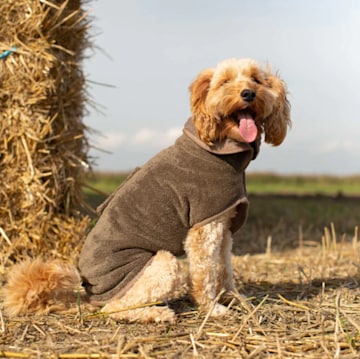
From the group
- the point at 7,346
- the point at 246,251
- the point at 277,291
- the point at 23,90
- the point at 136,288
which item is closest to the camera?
the point at 7,346

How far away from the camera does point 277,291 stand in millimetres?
5445

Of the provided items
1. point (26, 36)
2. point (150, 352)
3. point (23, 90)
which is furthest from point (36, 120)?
point (150, 352)

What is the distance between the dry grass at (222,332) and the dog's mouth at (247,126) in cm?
116

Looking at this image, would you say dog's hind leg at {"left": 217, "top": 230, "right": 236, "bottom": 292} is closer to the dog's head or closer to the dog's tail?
the dog's head

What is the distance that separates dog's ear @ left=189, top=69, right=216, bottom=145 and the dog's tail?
1488 millimetres

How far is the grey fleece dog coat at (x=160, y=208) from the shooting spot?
14.7 feet

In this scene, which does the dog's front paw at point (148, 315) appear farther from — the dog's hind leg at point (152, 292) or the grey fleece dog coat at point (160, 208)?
the grey fleece dog coat at point (160, 208)

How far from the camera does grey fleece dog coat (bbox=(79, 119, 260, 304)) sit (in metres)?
4.47

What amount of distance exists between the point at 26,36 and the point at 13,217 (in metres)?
1.96

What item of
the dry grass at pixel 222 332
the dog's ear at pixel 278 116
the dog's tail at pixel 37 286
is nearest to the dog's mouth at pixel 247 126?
the dog's ear at pixel 278 116

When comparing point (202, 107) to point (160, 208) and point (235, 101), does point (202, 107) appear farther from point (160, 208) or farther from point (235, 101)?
point (160, 208)

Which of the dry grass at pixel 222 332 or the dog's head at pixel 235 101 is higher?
the dog's head at pixel 235 101

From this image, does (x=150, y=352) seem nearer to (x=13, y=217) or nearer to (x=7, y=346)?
(x=7, y=346)

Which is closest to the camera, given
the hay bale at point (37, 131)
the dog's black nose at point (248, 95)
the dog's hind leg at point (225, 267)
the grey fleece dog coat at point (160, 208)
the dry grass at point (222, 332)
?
the dry grass at point (222, 332)
